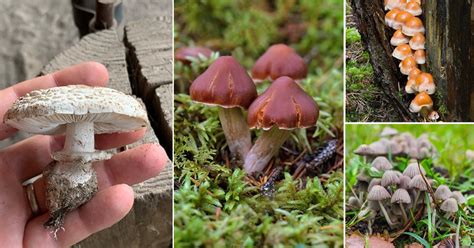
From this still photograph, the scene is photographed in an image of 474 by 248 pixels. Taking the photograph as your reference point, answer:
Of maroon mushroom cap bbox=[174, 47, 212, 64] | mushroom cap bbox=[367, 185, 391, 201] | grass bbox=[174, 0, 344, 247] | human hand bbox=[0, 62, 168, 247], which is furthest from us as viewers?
maroon mushroom cap bbox=[174, 47, 212, 64]

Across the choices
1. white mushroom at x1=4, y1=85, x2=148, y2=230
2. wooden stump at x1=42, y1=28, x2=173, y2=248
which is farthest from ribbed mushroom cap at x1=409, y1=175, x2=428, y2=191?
white mushroom at x1=4, y1=85, x2=148, y2=230

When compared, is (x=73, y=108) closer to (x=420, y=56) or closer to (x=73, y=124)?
(x=73, y=124)

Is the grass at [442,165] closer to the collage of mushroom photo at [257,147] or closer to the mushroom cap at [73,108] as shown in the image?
the collage of mushroom photo at [257,147]

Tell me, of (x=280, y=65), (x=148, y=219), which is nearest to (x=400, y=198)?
(x=280, y=65)

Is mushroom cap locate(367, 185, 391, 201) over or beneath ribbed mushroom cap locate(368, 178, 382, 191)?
beneath

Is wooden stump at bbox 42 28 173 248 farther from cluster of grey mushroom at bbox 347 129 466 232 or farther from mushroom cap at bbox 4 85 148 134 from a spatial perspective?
cluster of grey mushroom at bbox 347 129 466 232

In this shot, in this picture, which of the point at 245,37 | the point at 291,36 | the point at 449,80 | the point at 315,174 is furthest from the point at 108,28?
the point at 449,80

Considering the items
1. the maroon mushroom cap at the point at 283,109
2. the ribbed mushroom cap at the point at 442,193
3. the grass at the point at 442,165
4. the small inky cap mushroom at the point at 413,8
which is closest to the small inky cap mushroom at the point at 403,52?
the small inky cap mushroom at the point at 413,8

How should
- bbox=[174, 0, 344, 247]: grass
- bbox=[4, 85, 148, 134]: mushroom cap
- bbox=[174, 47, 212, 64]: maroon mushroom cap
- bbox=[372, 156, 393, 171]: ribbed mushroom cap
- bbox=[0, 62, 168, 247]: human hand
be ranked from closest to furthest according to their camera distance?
bbox=[4, 85, 148, 134]: mushroom cap
bbox=[174, 0, 344, 247]: grass
bbox=[0, 62, 168, 247]: human hand
bbox=[372, 156, 393, 171]: ribbed mushroom cap
bbox=[174, 47, 212, 64]: maroon mushroom cap
